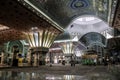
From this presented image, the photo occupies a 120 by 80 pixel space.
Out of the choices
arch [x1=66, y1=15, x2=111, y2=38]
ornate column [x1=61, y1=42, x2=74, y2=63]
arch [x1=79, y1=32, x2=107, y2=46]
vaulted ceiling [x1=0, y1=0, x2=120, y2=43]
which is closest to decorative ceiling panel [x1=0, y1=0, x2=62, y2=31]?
vaulted ceiling [x1=0, y1=0, x2=120, y2=43]

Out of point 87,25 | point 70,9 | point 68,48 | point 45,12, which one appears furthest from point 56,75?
point 87,25

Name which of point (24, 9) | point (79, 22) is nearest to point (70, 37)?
point (79, 22)

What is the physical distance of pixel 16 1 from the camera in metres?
9.29

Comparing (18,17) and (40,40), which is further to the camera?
(40,40)

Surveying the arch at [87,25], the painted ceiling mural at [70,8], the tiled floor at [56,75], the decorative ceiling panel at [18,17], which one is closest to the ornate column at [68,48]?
the arch at [87,25]

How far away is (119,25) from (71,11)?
18.9 ft

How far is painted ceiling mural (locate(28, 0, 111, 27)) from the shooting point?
13.6 m

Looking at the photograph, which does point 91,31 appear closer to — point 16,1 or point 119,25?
point 119,25

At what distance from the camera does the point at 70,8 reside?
54.5 feet

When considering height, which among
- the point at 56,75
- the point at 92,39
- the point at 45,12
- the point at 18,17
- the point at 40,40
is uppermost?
the point at 92,39

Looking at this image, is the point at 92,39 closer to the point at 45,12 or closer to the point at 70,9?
the point at 70,9

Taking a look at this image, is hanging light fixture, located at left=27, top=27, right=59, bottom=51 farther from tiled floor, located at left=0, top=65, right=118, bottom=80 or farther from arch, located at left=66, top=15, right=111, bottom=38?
arch, located at left=66, top=15, right=111, bottom=38

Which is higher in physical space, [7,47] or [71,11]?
[71,11]

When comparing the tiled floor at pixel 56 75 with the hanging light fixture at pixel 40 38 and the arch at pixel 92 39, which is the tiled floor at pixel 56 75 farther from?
the arch at pixel 92 39
